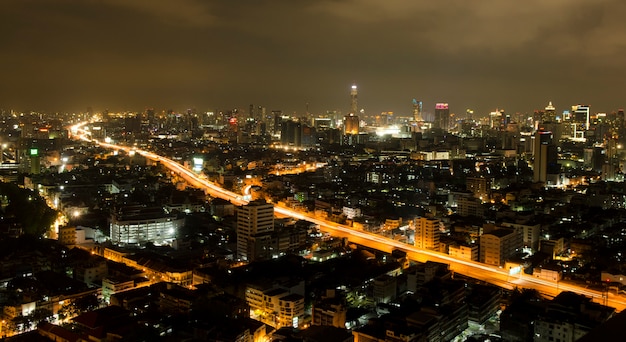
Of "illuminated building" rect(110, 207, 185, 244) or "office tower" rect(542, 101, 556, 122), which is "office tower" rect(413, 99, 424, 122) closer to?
"office tower" rect(542, 101, 556, 122)

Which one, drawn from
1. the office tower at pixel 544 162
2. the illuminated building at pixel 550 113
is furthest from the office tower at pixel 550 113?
the office tower at pixel 544 162

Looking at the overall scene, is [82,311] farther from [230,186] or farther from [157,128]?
[157,128]

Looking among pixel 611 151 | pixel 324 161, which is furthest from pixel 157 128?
pixel 611 151

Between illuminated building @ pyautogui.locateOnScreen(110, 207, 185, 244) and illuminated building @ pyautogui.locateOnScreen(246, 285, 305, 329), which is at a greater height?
illuminated building @ pyautogui.locateOnScreen(110, 207, 185, 244)

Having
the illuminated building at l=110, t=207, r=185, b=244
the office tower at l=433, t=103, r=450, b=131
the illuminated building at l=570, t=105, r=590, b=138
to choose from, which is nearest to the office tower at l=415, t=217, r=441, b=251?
the illuminated building at l=110, t=207, r=185, b=244

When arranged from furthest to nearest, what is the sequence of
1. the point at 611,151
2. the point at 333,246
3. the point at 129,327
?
the point at 611,151, the point at 333,246, the point at 129,327

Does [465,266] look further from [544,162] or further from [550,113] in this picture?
[550,113]

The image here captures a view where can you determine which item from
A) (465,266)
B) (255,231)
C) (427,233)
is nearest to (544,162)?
(427,233)
